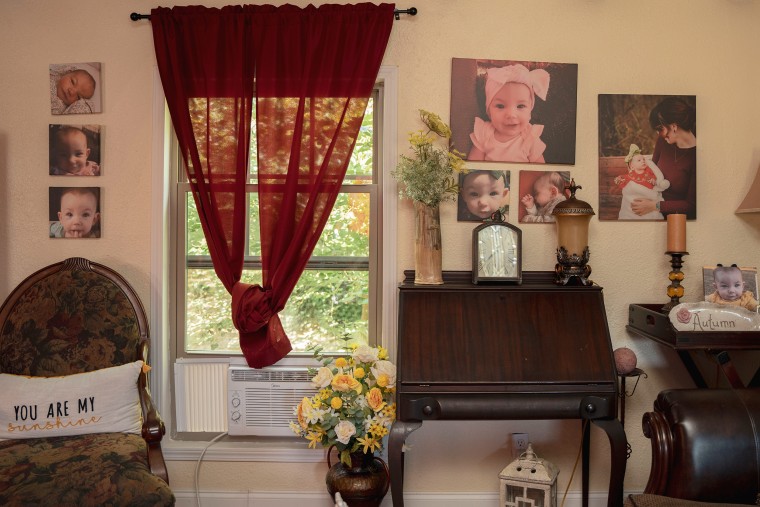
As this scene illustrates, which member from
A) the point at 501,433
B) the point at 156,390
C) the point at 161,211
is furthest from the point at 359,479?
the point at 161,211

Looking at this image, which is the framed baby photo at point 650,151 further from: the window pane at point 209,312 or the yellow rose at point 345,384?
the window pane at point 209,312

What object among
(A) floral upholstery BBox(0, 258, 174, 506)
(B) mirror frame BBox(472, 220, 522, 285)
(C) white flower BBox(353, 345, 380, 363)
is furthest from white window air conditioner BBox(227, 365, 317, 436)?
(B) mirror frame BBox(472, 220, 522, 285)

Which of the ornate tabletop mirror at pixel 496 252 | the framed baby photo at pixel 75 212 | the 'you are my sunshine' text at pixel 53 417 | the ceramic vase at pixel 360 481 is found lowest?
the ceramic vase at pixel 360 481

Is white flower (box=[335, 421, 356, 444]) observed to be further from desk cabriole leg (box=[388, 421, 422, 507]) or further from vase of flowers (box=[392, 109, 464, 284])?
vase of flowers (box=[392, 109, 464, 284])

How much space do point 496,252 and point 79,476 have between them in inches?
72.7

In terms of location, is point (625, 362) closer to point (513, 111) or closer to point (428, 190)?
point (428, 190)

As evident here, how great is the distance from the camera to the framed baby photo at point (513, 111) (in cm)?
285

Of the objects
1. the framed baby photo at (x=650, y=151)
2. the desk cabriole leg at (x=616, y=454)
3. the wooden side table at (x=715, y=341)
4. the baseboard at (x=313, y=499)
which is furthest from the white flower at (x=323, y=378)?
the framed baby photo at (x=650, y=151)

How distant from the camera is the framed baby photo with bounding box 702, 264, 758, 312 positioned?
8.61 feet

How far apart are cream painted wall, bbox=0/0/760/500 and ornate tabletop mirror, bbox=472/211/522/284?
0.20m

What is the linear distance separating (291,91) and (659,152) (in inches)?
69.8

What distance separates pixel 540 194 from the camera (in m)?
2.86

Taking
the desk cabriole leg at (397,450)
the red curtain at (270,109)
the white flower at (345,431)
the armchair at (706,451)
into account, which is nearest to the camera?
the armchair at (706,451)

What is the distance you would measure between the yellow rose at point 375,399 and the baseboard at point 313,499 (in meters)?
0.63
